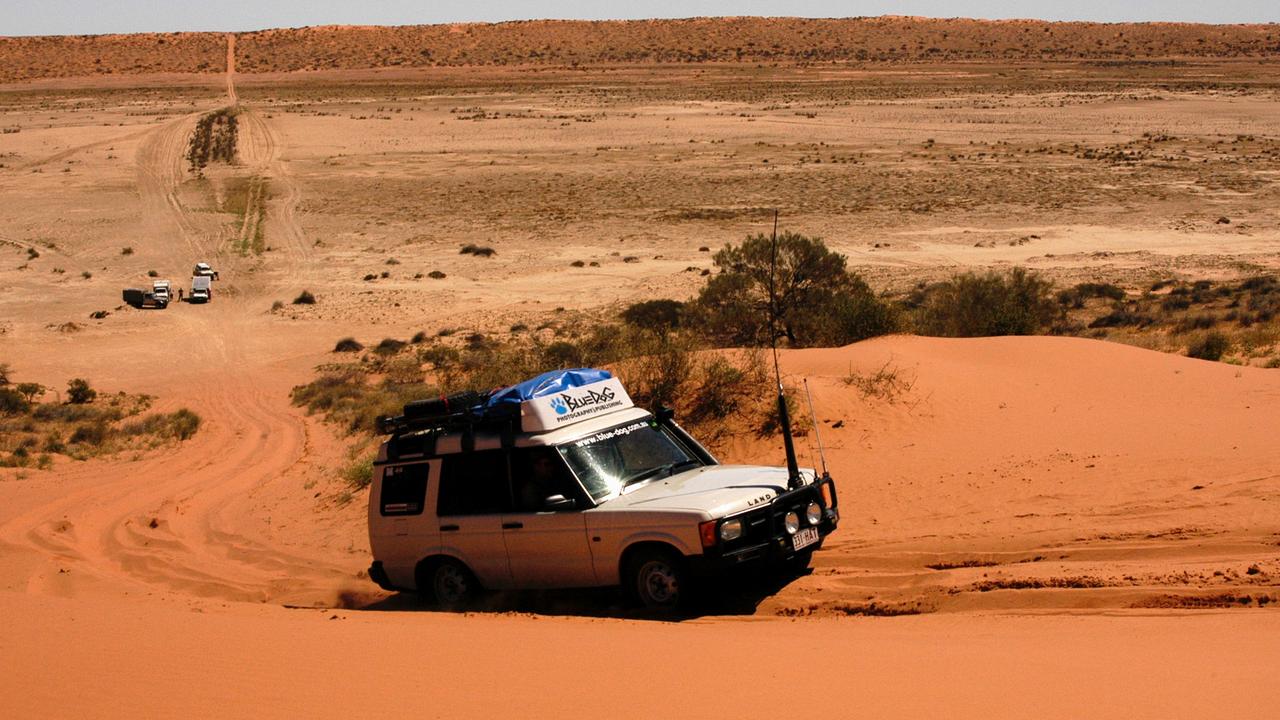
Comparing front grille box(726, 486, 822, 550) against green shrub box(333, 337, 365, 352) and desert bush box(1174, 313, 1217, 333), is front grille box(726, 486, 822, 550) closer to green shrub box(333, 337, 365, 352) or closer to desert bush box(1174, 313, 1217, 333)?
desert bush box(1174, 313, 1217, 333)

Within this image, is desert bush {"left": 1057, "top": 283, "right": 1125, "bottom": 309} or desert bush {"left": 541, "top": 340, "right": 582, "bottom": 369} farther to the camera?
desert bush {"left": 1057, "top": 283, "right": 1125, "bottom": 309}

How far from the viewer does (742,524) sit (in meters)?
8.84

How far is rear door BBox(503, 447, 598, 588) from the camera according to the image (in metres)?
9.43

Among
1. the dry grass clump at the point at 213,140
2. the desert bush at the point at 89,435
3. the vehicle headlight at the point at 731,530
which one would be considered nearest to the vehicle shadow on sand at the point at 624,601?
the vehicle headlight at the point at 731,530

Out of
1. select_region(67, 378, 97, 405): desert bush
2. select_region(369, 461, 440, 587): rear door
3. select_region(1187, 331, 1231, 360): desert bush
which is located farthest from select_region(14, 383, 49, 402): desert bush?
select_region(1187, 331, 1231, 360): desert bush

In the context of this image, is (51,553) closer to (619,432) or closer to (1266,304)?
(619,432)

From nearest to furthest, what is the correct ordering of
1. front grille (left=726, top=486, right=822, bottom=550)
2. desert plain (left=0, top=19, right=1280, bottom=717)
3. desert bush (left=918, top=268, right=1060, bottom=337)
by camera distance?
desert plain (left=0, top=19, right=1280, bottom=717) → front grille (left=726, top=486, right=822, bottom=550) → desert bush (left=918, top=268, right=1060, bottom=337)

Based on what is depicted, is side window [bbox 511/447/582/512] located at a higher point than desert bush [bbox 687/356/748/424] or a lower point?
lower

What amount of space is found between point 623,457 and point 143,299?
32.6 metres

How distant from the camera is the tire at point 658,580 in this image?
8.96m

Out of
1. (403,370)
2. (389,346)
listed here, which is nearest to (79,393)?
(403,370)

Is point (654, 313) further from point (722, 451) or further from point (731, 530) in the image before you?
point (731, 530)

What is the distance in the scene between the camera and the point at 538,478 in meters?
9.67

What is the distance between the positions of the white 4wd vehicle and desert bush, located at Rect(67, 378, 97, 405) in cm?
1756
